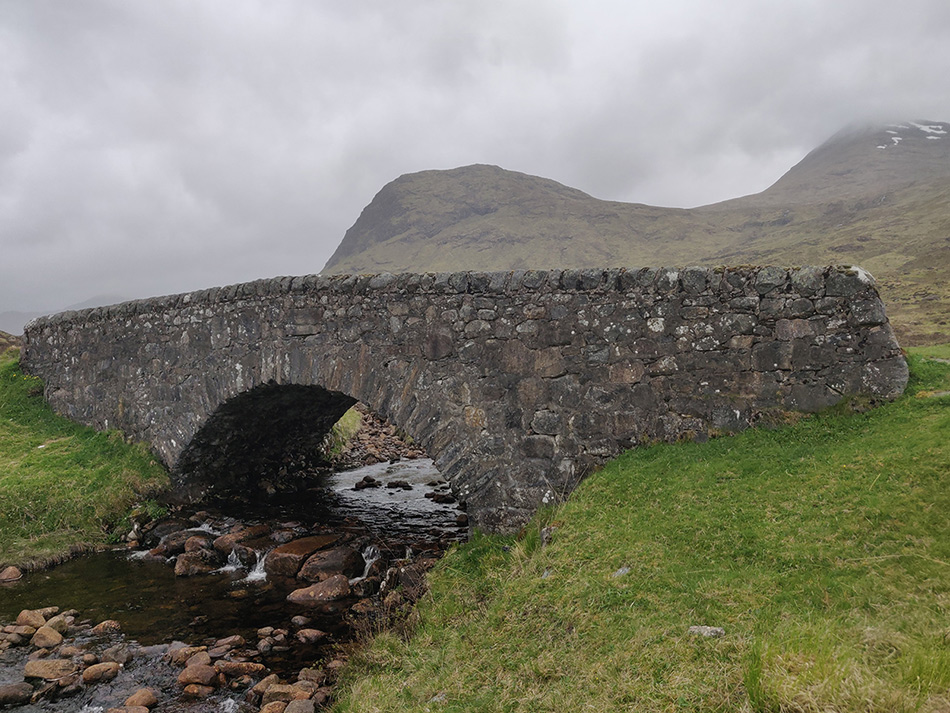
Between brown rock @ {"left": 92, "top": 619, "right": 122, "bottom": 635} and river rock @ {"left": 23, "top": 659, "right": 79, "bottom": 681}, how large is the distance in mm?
856

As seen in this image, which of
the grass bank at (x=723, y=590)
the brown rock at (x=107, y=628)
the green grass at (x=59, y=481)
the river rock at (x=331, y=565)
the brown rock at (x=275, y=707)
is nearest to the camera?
the grass bank at (x=723, y=590)

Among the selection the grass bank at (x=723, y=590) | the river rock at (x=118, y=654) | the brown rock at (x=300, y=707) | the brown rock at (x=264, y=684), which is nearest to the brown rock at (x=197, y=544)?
the river rock at (x=118, y=654)

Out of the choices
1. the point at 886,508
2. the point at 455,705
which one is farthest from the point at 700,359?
the point at 455,705

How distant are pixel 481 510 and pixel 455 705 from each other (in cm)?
405

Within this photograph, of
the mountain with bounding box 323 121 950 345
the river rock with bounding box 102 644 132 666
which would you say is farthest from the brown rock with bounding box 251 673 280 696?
the mountain with bounding box 323 121 950 345

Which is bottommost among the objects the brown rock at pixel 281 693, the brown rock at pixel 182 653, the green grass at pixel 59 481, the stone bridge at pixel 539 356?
the brown rock at pixel 182 653

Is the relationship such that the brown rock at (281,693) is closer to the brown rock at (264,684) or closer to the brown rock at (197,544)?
the brown rock at (264,684)

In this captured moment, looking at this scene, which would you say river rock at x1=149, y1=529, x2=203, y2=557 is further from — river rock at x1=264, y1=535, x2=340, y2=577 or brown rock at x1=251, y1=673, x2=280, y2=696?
brown rock at x1=251, y1=673, x2=280, y2=696

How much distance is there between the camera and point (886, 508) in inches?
199

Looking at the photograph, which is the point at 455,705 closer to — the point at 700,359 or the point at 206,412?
the point at 700,359

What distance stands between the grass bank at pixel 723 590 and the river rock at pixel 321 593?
2044 mm

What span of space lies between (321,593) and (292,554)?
156 centimetres

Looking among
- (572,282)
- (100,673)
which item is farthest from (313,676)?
(572,282)

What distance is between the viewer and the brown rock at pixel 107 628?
310 inches
